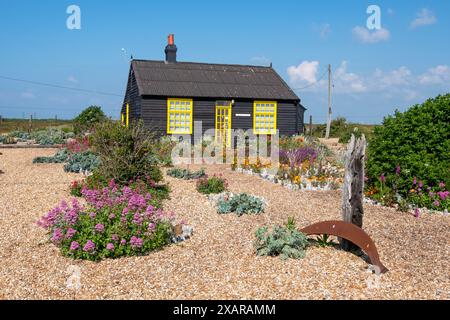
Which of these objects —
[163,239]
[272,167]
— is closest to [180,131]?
[272,167]

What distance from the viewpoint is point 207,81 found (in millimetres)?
24312

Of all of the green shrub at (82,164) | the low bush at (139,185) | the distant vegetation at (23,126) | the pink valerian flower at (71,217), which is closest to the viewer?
the pink valerian flower at (71,217)

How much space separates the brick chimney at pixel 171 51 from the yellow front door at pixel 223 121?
13.6 feet

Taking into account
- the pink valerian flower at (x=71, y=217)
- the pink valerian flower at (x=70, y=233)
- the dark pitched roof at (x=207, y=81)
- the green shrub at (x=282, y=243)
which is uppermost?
the dark pitched roof at (x=207, y=81)

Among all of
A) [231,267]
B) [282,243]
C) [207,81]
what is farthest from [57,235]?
[207,81]

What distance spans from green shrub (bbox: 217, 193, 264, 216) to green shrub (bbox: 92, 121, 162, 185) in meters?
2.16

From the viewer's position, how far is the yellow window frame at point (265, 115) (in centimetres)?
2423

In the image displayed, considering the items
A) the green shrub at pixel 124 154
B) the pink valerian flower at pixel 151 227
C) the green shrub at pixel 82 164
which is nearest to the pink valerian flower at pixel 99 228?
the pink valerian flower at pixel 151 227

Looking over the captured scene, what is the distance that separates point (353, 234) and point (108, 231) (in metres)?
3.12

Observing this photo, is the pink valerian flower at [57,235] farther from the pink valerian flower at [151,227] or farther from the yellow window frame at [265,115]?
the yellow window frame at [265,115]

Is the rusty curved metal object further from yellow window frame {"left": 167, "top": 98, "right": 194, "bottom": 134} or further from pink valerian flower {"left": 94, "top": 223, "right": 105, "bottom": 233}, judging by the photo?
yellow window frame {"left": 167, "top": 98, "right": 194, "bottom": 134}

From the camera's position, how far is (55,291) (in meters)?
Answer: 5.01

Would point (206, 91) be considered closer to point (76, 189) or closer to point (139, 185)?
point (76, 189)

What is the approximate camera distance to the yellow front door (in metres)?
23.5
